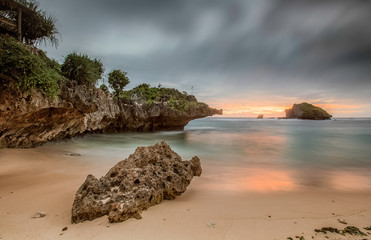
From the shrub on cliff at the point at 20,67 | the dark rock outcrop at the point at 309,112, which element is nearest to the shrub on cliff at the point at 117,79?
the shrub on cliff at the point at 20,67

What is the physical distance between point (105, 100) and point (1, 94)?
333 inches

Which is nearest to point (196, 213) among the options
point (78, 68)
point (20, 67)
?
point (20, 67)

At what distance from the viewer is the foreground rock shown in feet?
8.57

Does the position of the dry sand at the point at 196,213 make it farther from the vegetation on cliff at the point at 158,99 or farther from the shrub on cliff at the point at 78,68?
the vegetation on cliff at the point at 158,99

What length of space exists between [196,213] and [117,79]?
16193 millimetres

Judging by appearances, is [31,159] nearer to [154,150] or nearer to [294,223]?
[154,150]

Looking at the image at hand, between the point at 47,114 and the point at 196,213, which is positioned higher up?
the point at 47,114

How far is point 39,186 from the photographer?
414 cm

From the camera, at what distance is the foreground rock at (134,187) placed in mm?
2613

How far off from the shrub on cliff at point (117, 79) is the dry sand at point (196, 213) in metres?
12.8

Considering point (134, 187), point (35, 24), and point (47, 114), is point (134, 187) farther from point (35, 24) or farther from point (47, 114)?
point (35, 24)

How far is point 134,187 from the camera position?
3.02 meters

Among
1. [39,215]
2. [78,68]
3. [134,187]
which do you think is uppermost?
[78,68]

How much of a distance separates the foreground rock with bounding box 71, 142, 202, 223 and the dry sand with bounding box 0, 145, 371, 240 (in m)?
0.14
